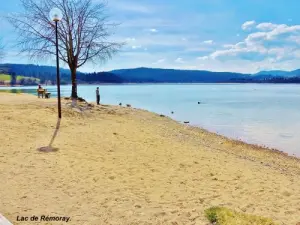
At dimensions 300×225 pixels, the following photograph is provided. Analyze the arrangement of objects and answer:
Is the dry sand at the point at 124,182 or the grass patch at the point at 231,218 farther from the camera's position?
the dry sand at the point at 124,182

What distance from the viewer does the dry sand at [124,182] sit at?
706cm

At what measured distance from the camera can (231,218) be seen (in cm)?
677

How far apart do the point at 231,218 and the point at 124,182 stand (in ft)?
11.4

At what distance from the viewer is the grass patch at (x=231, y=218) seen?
6625 mm

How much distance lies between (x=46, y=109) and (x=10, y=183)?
502 inches

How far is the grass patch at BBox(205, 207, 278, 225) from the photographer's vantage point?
6625mm

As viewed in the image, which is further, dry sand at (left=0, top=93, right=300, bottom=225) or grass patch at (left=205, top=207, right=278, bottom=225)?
dry sand at (left=0, top=93, right=300, bottom=225)

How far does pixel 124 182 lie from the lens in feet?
30.3

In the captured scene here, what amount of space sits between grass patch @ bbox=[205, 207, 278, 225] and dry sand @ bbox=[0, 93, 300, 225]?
9.3 inches

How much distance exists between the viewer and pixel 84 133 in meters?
16.0

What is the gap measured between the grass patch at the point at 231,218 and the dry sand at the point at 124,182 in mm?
237

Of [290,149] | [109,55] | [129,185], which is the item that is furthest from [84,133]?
[109,55]

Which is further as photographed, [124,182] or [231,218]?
[124,182]

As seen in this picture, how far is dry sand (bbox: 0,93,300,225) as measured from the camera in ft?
23.2
